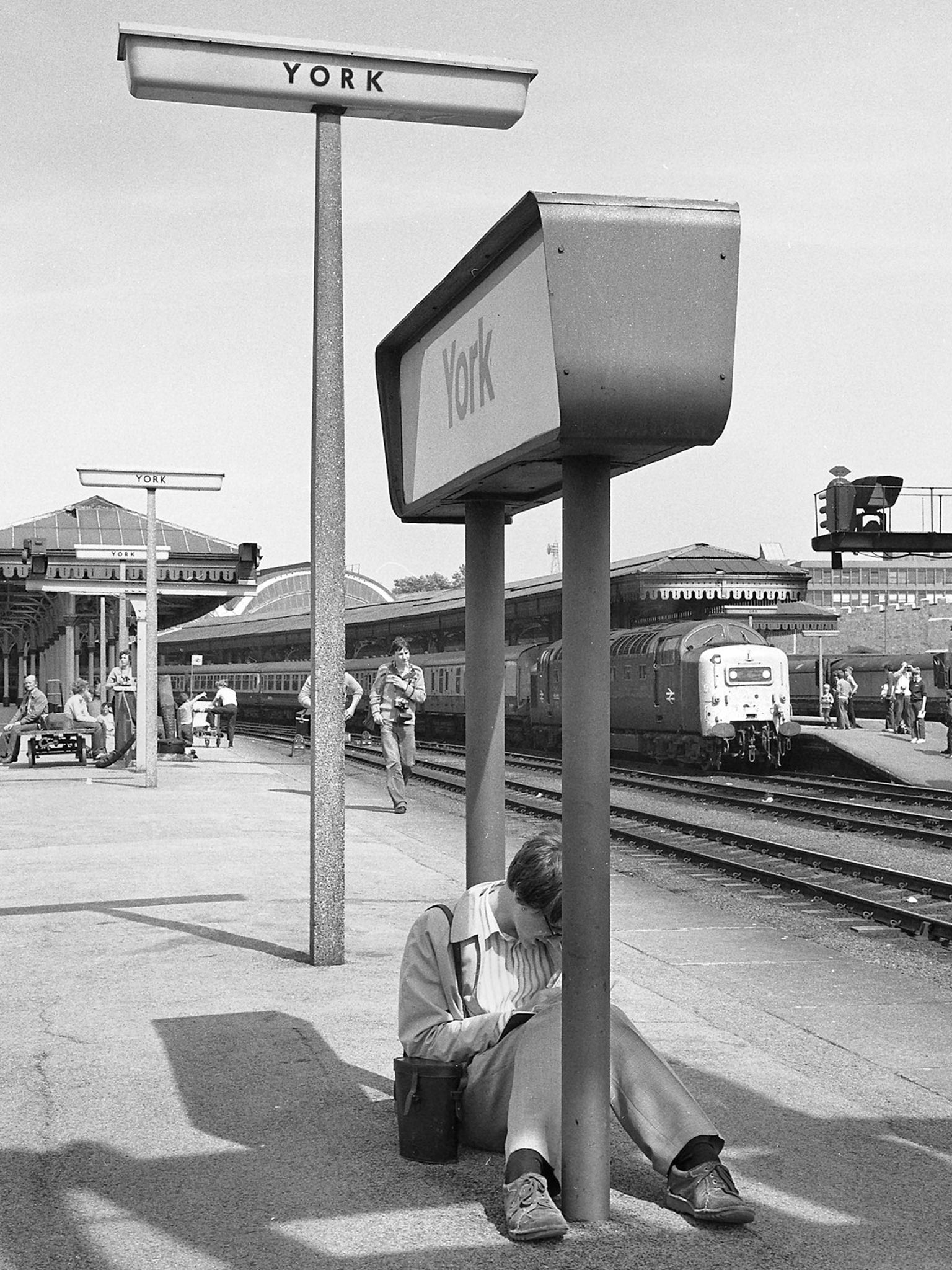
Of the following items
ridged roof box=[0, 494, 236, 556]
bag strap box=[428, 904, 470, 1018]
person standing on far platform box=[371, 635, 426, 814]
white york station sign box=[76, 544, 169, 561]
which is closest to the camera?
bag strap box=[428, 904, 470, 1018]

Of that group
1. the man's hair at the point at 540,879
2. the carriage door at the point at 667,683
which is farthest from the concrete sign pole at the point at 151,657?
the man's hair at the point at 540,879

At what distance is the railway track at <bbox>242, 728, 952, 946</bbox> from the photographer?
9.93 metres

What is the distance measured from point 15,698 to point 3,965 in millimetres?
47041

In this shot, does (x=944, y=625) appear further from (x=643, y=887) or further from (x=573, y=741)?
(x=573, y=741)

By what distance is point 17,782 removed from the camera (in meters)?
19.0

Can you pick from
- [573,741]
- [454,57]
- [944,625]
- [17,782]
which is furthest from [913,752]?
[944,625]

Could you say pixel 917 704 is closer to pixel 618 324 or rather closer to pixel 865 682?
pixel 865 682

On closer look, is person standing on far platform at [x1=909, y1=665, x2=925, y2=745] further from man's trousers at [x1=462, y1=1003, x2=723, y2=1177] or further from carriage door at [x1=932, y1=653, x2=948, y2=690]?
man's trousers at [x1=462, y1=1003, x2=723, y2=1177]

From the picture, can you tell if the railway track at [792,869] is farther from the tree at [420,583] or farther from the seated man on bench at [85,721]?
the tree at [420,583]

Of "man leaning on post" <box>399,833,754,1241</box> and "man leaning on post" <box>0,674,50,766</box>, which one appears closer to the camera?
"man leaning on post" <box>399,833,754,1241</box>

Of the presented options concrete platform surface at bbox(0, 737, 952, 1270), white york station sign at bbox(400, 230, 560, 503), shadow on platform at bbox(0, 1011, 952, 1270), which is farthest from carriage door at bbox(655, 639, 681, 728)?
white york station sign at bbox(400, 230, 560, 503)

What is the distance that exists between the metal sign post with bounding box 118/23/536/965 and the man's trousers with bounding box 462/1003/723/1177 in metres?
3.01

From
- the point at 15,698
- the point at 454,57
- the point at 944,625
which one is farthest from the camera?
the point at 944,625

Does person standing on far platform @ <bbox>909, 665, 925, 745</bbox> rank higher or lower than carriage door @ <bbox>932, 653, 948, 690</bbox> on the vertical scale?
lower
